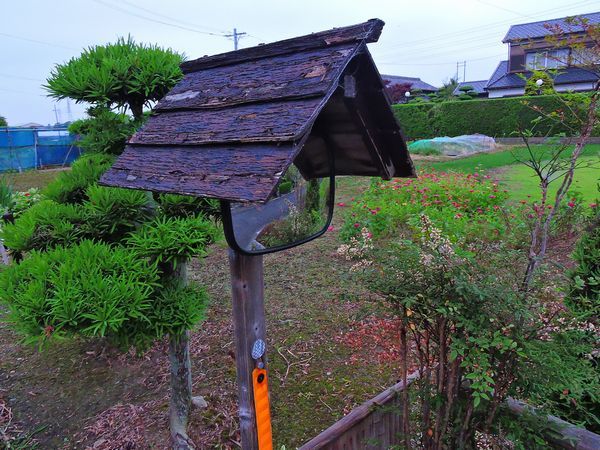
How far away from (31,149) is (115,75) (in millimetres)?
17938

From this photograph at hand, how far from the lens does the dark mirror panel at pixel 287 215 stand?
134 centimetres

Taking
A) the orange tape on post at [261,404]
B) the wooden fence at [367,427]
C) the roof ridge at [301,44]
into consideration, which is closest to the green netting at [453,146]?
the wooden fence at [367,427]

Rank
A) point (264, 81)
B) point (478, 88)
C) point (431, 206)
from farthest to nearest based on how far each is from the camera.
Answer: point (478, 88), point (431, 206), point (264, 81)

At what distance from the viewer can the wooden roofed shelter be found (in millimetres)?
1030

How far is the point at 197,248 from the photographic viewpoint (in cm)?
162

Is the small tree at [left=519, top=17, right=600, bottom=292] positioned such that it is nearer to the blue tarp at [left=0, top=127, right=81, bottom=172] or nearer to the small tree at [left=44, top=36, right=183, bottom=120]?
the small tree at [left=44, top=36, right=183, bottom=120]

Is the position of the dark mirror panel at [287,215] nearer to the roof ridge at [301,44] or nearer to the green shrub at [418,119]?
the roof ridge at [301,44]

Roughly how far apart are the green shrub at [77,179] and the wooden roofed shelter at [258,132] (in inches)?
23.1

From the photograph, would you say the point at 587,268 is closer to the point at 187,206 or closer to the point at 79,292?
the point at 187,206

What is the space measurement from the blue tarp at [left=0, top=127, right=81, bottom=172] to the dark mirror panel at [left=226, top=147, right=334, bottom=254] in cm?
1611

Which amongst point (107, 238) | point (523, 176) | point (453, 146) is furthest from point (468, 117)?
point (107, 238)

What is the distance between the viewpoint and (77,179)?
6.42 feet

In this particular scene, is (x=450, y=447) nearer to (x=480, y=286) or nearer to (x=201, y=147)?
(x=480, y=286)

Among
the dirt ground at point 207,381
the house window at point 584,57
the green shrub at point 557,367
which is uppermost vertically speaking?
the house window at point 584,57
